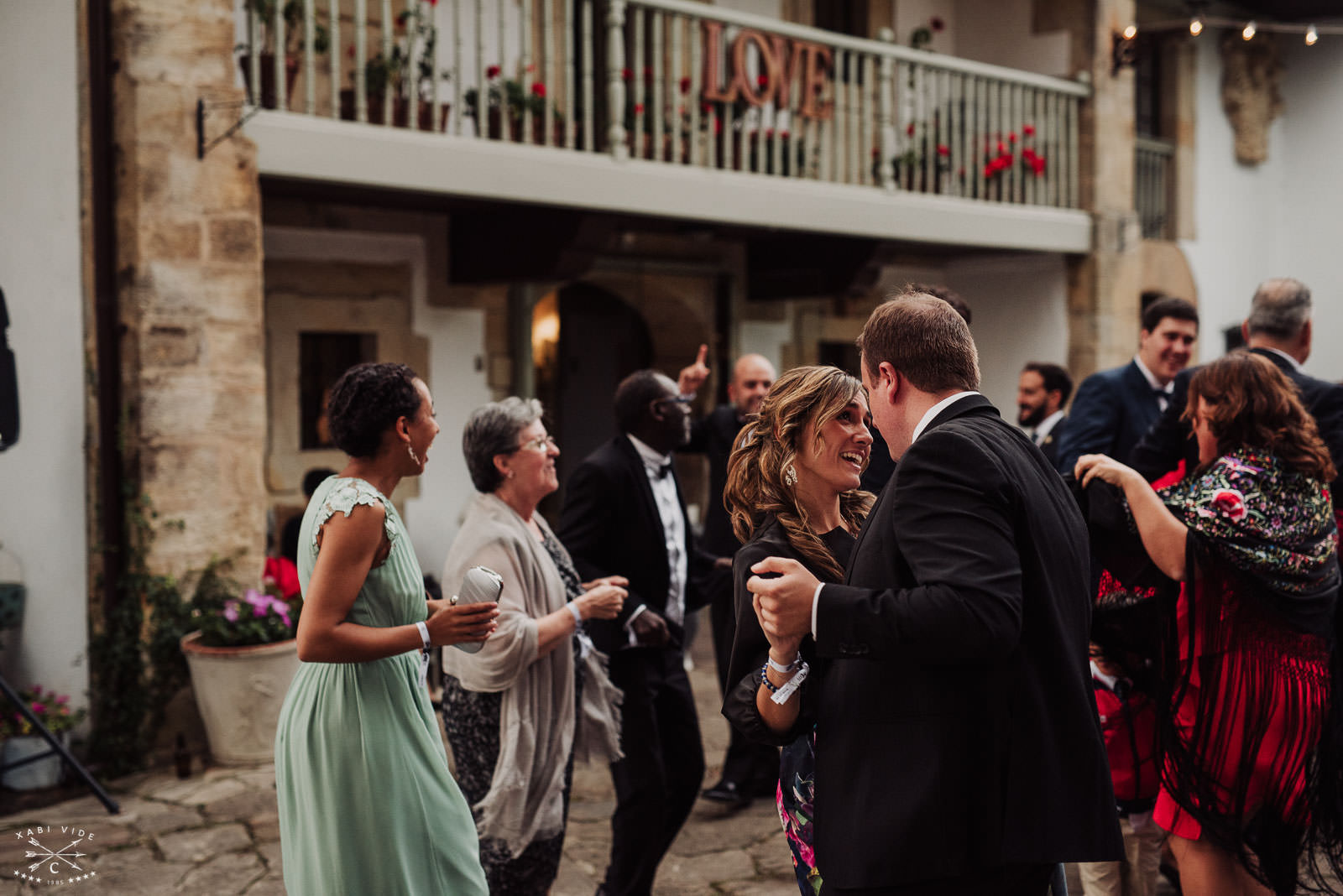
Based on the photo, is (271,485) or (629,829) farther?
(271,485)

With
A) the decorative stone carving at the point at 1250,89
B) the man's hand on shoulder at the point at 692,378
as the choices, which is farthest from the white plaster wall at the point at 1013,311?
the man's hand on shoulder at the point at 692,378

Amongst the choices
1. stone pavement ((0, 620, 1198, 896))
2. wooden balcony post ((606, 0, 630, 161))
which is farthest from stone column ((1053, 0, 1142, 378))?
stone pavement ((0, 620, 1198, 896))

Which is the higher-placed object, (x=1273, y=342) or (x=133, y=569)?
(x=1273, y=342)

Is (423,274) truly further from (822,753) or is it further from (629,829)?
(822,753)

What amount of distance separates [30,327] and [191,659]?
1.72 metres

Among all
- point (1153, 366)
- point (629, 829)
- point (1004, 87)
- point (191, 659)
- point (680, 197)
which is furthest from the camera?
point (1004, 87)

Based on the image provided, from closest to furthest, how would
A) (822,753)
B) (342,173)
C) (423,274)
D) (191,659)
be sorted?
(822,753) < (191,659) < (342,173) < (423,274)

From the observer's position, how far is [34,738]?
210 inches

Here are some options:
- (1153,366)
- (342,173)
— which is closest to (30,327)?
(342,173)

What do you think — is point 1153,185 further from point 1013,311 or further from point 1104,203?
point 1013,311

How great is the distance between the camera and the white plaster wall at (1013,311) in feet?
35.6

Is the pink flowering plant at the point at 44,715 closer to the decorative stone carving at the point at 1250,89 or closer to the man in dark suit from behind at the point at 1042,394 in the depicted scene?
the man in dark suit from behind at the point at 1042,394

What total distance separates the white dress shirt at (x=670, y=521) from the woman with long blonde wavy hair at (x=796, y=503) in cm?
151

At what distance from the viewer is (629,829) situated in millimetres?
Answer: 3641
